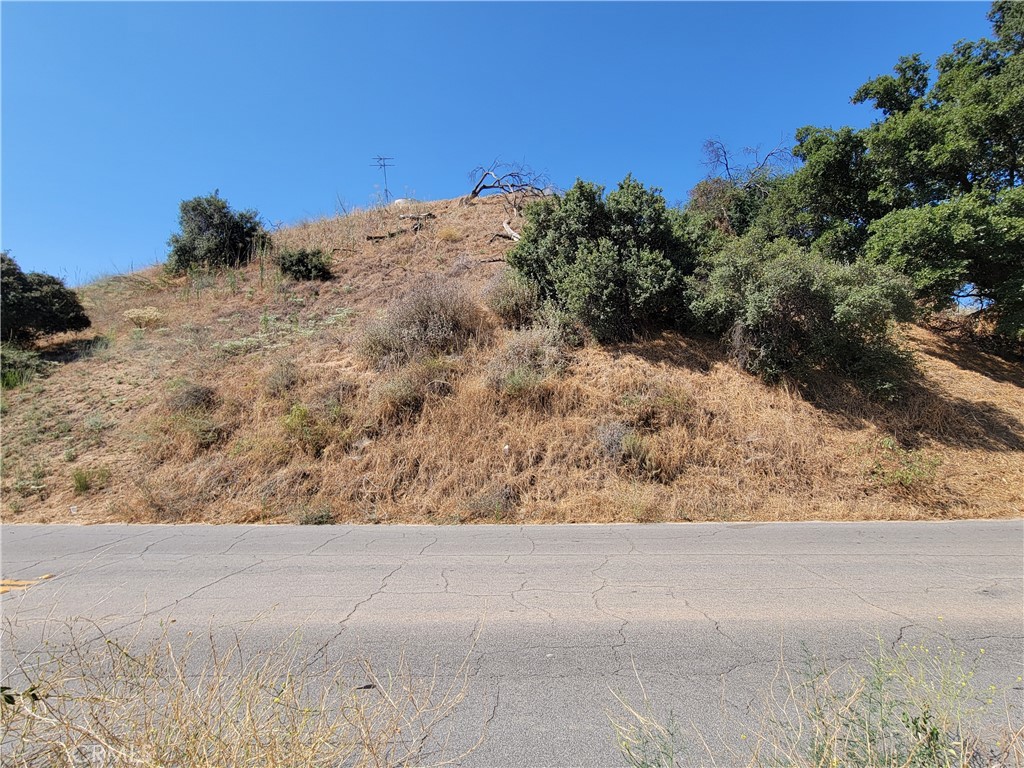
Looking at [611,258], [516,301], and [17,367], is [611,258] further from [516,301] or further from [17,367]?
[17,367]

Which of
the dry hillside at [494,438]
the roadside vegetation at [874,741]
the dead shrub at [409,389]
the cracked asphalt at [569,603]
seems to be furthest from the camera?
the dead shrub at [409,389]

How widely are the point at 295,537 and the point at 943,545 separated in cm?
926

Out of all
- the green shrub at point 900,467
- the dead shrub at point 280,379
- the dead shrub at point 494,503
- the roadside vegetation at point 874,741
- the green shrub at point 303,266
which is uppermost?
the green shrub at point 303,266

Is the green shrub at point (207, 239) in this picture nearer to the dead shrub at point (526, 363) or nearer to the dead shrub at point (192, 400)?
the dead shrub at point (192, 400)

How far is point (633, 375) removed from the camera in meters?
11.6

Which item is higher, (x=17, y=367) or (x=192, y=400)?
(x=17, y=367)

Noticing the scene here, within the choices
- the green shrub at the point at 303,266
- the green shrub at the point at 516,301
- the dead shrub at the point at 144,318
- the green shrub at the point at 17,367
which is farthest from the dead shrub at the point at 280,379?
the dead shrub at the point at 144,318

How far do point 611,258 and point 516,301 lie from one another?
10.2 ft

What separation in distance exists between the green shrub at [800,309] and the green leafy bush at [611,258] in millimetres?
1104

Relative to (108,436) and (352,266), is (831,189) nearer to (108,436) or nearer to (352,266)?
(352,266)

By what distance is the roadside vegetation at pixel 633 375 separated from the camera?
9.28 meters

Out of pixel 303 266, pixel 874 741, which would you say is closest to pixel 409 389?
pixel 874 741

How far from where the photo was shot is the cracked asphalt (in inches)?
118

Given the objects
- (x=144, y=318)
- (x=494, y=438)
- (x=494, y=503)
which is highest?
(x=144, y=318)
